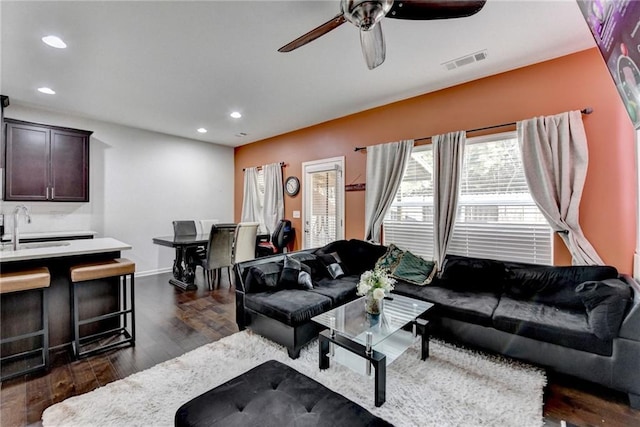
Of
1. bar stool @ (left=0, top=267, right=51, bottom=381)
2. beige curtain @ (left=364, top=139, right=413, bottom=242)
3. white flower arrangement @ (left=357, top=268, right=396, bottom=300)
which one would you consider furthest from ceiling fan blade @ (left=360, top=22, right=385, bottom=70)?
bar stool @ (left=0, top=267, right=51, bottom=381)

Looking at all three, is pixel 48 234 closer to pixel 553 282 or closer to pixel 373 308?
pixel 373 308

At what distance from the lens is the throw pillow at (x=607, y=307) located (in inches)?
77.2

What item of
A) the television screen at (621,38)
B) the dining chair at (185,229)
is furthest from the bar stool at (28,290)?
the television screen at (621,38)

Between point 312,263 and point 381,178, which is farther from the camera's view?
point 381,178

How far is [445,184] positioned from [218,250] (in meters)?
3.58

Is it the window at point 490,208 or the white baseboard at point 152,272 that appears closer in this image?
the window at point 490,208

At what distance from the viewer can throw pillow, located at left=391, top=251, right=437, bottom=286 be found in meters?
3.31

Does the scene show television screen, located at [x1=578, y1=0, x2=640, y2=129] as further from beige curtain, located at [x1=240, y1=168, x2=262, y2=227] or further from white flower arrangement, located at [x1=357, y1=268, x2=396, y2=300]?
beige curtain, located at [x1=240, y1=168, x2=262, y2=227]

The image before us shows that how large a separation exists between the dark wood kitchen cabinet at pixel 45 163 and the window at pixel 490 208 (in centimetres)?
529

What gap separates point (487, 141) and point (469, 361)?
2419 millimetres

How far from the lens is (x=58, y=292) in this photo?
266cm

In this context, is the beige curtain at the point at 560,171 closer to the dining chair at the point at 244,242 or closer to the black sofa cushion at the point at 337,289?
the black sofa cushion at the point at 337,289

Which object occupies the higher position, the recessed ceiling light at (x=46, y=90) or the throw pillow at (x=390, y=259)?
the recessed ceiling light at (x=46, y=90)

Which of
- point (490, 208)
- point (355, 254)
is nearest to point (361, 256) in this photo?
point (355, 254)
